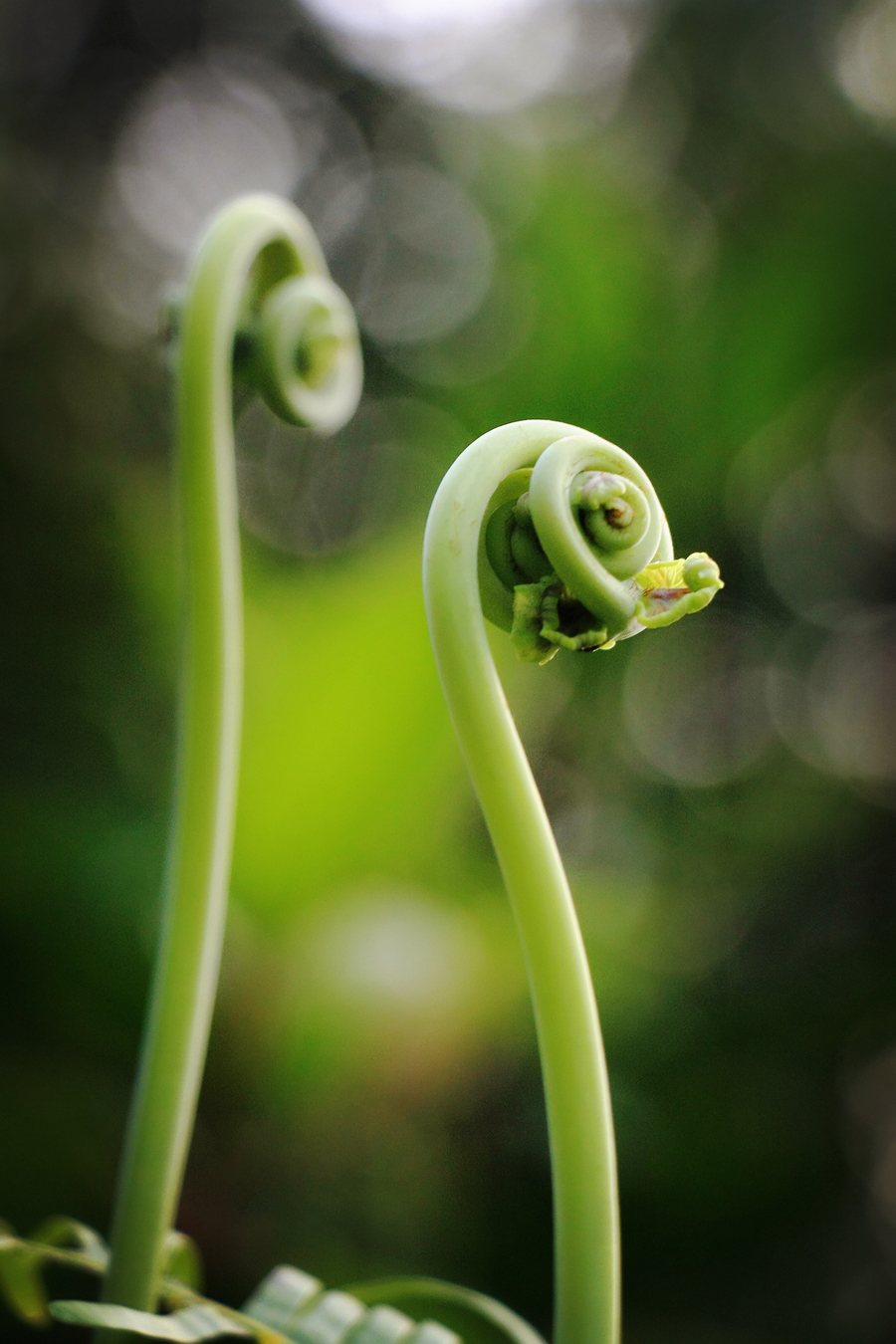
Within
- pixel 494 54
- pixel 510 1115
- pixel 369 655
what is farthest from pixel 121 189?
pixel 510 1115

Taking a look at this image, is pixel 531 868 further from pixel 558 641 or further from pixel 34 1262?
pixel 34 1262

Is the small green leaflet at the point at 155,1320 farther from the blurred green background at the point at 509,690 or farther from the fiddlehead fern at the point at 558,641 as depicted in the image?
the blurred green background at the point at 509,690

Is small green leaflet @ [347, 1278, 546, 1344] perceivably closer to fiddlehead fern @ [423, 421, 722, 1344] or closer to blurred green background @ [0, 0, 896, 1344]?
fiddlehead fern @ [423, 421, 722, 1344]

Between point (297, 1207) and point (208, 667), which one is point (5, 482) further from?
point (208, 667)

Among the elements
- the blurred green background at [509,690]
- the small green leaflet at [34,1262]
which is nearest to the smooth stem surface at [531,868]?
the small green leaflet at [34,1262]

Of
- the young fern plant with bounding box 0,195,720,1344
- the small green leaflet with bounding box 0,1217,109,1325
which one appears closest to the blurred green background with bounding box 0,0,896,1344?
the young fern plant with bounding box 0,195,720,1344

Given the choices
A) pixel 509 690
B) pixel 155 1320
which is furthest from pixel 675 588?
pixel 509 690
